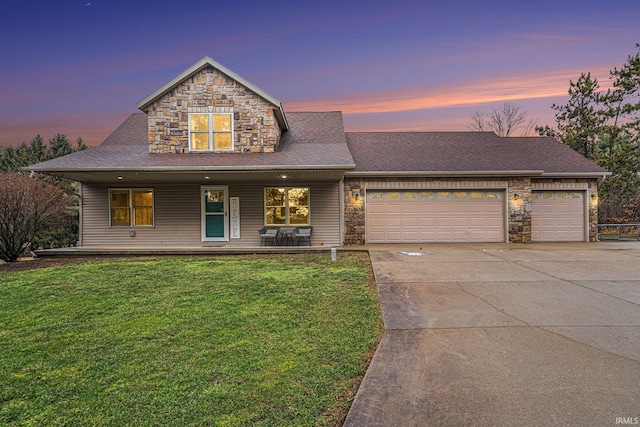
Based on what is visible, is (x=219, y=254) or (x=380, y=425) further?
(x=219, y=254)

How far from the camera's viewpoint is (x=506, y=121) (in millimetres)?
29781

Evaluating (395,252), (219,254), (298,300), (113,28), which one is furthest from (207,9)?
(298,300)

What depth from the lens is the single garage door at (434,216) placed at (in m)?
12.7

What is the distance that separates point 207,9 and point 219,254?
12.3m

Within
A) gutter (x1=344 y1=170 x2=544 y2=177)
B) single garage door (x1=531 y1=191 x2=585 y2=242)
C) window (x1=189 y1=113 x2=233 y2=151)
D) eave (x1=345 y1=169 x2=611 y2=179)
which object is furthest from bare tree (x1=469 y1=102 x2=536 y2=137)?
window (x1=189 y1=113 x2=233 y2=151)

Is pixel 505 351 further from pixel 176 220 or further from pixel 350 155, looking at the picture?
pixel 176 220

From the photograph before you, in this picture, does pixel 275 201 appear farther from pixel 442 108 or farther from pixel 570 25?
pixel 442 108

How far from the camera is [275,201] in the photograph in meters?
12.0

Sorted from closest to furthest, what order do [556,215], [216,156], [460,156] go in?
[216,156] < [556,215] < [460,156]

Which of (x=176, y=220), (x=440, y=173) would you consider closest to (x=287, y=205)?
(x=176, y=220)

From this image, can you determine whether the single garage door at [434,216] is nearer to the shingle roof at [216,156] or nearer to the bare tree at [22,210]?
the shingle roof at [216,156]

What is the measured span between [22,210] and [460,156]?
1542 centimetres

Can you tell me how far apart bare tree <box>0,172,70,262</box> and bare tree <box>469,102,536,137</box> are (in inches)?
1223

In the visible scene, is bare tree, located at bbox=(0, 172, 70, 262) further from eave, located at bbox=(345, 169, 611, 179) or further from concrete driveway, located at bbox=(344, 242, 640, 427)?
concrete driveway, located at bbox=(344, 242, 640, 427)
